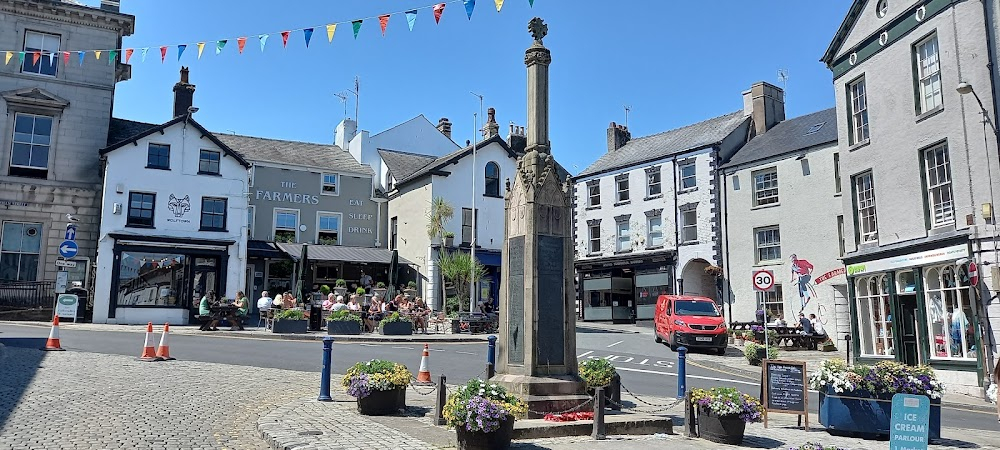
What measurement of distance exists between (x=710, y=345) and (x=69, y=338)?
18.7 meters

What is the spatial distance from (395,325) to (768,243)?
1722cm

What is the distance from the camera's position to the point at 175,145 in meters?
30.7

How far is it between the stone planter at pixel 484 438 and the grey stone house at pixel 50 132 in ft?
89.7

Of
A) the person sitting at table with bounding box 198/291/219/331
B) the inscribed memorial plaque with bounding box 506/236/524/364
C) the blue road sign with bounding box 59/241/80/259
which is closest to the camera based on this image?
Result: the inscribed memorial plaque with bounding box 506/236/524/364

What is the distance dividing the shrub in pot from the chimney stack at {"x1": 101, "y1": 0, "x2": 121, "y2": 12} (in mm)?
19115

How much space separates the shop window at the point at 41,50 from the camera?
29.5 m

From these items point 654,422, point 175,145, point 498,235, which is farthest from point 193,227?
point 654,422

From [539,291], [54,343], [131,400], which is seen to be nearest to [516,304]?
[539,291]

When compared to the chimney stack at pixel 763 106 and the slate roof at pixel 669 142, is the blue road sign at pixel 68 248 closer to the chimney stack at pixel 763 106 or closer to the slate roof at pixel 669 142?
the slate roof at pixel 669 142

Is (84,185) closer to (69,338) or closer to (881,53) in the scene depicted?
(69,338)

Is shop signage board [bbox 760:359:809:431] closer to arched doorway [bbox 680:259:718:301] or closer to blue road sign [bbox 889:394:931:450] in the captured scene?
blue road sign [bbox 889:394:931:450]

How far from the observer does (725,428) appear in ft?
29.6

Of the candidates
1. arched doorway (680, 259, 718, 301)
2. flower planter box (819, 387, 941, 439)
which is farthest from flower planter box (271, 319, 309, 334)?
arched doorway (680, 259, 718, 301)

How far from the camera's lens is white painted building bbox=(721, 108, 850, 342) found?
94.7ft
